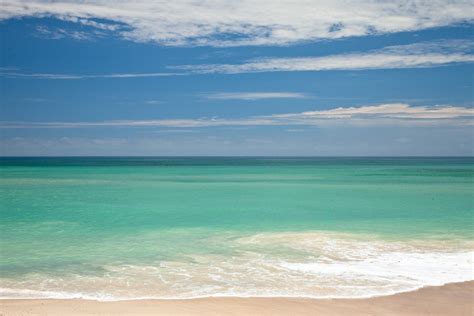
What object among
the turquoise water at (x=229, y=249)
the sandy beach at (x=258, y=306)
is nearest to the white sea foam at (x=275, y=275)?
the turquoise water at (x=229, y=249)

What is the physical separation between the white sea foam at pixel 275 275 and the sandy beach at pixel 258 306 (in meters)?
0.33

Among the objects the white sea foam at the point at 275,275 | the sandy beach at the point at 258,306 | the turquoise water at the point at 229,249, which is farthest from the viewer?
the turquoise water at the point at 229,249

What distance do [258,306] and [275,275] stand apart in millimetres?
1882

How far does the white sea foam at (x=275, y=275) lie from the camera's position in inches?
322

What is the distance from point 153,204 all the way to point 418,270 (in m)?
15.5

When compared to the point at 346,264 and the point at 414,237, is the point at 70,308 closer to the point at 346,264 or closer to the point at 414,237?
the point at 346,264

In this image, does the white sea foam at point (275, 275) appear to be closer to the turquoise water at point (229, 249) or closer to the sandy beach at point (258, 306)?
the turquoise water at point (229, 249)

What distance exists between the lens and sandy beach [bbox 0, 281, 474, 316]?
7.10 metres

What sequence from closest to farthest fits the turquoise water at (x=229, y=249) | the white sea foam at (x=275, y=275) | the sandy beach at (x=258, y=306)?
the sandy beach at (x=258, y=306) → the white sea foam at (x=275, y=275) → the turquoise water at (x=229, y=249)

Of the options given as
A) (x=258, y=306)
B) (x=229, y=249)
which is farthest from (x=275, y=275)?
(x=229, y=249)

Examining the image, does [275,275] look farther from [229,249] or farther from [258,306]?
[229,249]

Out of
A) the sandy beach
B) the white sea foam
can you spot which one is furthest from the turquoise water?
the sandy beach

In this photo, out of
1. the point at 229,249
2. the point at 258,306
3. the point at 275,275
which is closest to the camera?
the point at 258,306

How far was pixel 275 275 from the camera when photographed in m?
9.27
